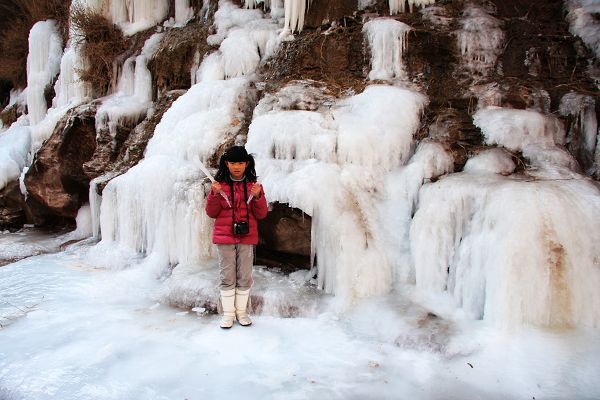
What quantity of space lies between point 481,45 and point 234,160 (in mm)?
4448

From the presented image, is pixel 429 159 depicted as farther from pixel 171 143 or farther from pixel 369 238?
pixel 171 143

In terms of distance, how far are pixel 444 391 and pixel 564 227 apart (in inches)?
69.3

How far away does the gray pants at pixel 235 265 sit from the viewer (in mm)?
3570

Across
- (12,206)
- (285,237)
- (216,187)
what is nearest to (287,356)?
(216,187)

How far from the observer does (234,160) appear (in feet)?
11.3

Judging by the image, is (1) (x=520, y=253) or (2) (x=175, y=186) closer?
(1) (x=520, y=253)

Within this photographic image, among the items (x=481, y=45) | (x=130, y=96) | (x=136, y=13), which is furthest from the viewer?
(x=136, y=13)

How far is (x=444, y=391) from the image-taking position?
2.72 meters

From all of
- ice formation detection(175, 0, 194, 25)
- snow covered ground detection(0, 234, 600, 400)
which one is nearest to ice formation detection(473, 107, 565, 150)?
snow covered ground detection(0, 234, 600, 400)

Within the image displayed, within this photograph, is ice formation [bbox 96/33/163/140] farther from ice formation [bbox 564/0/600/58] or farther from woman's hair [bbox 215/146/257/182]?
ice formation [bbox 564/0/600/58]

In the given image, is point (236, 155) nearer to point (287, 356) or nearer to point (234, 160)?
point (234, 160)

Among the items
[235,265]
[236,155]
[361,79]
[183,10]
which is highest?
[183,10]

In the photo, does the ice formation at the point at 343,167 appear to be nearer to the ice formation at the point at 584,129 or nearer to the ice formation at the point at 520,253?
the ice formation at the point at 520,253

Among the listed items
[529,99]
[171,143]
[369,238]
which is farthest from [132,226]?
[529,99]
